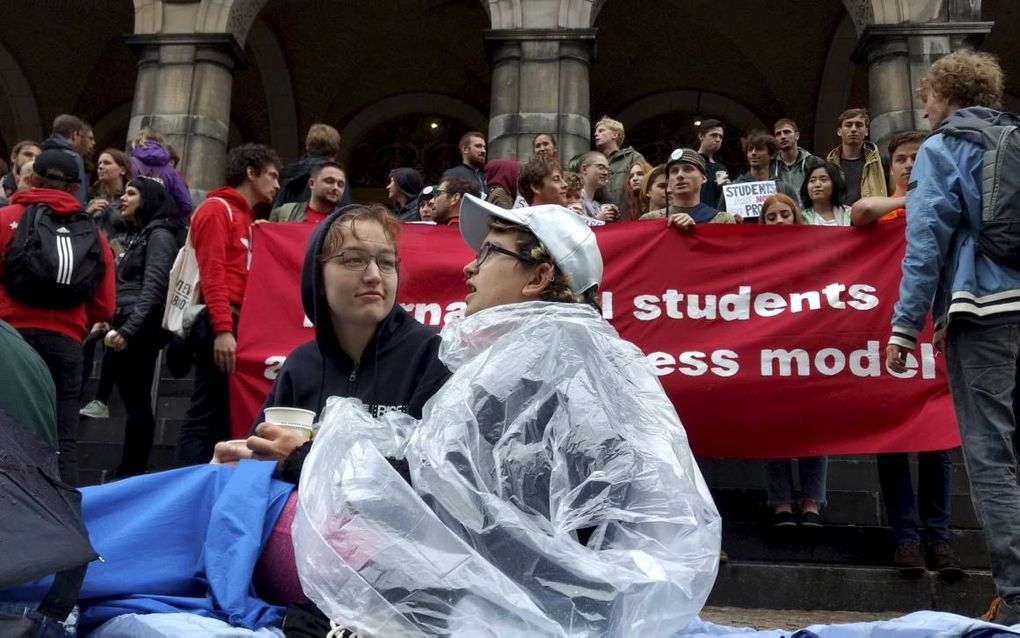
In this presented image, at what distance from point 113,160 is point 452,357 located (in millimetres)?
6618

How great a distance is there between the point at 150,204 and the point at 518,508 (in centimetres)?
480

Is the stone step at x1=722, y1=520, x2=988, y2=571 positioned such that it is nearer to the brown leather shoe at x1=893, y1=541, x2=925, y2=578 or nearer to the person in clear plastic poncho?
the brown leather shoe at x1=893, y1=541, x2=925, y2=578

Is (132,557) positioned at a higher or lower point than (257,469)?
lower

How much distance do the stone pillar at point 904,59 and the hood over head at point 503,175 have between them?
394cm

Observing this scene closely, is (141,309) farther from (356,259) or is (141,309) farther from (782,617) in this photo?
(782,617)

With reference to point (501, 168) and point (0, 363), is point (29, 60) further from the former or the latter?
point (0, 363)

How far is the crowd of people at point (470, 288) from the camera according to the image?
7.72ft

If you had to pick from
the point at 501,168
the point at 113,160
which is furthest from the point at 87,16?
the point at 501,168

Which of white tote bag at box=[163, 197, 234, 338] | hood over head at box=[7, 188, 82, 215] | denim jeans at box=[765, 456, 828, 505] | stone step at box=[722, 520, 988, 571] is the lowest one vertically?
stone step at box=[722, 520, 988, 571]

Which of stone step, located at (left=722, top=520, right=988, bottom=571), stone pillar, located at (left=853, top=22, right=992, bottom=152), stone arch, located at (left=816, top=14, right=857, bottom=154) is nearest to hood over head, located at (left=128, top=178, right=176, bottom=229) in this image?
stone step, located at (left=722, top=520, right=988, bottom=571)

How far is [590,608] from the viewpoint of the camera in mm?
2072

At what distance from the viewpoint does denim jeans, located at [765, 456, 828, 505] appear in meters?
5.25

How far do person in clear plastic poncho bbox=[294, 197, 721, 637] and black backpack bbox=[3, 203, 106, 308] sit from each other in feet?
11.2

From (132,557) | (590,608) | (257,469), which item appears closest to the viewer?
(590,608)
